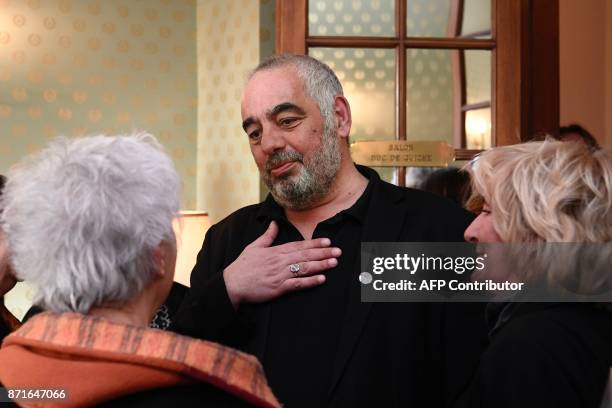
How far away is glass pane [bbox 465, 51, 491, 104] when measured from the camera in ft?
9.79

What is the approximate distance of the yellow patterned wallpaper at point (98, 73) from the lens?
3.89 meters

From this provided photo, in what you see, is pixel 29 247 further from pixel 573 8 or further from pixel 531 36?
pixel 573 8

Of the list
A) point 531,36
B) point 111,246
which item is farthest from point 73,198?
point 531,36

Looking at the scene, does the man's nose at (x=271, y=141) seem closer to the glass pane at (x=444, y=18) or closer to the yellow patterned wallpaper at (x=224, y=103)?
the glass pane at (x=444, y=18)

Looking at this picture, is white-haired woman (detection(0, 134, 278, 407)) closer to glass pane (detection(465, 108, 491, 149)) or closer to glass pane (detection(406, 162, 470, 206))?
glass pane (detection(406, 162, 470, 206))

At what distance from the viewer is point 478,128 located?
2994 mm

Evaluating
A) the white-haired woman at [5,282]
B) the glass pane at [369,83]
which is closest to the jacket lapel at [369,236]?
the white-haired woman at [5,282]

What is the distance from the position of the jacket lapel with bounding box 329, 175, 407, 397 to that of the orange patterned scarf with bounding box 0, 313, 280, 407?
0.68 meters

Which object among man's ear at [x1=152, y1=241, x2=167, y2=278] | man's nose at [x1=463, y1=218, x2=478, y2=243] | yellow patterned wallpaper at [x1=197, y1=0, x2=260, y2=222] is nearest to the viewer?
man's ear at [x1=152, y1=241, x2=167, y2=278]

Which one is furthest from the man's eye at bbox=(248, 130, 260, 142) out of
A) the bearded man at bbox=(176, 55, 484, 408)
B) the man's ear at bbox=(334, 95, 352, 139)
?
the man's ear at bbox=(334, 95, 352, 139)

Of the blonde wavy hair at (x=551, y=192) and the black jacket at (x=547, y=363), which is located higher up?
the blonde wavy hair at (x=551, y=192)

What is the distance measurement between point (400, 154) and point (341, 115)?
87 cm

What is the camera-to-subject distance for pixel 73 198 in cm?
110

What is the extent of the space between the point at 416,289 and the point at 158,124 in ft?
8.23
